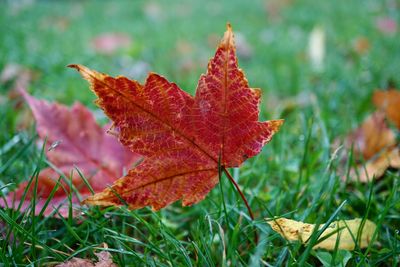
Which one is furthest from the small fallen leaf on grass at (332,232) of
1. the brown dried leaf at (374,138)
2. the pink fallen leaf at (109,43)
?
the pink fallen leaf at (109,43)

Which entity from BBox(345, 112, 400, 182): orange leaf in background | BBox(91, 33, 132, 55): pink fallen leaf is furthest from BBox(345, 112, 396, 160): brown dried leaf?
BBox(91, 33, 132, 55): pink fallen leaf

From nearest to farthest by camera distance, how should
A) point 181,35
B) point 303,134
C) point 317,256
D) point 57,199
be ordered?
point 317,256 → point 57,199 → point 303,134 → point 181,35

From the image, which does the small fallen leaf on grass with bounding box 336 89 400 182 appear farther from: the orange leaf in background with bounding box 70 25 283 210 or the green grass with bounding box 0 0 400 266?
the orange leaf in background with bounding box 70 25 283 210

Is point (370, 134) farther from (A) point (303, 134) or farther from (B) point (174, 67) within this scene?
(B) point (174, 67)

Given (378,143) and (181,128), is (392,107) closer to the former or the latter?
(378,143)

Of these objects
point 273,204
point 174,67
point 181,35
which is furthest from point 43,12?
point 273,204

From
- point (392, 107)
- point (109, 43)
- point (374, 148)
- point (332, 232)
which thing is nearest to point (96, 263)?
point (332, 232)

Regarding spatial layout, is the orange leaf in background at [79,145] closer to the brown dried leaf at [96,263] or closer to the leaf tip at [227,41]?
the brown dried leaf at [96,263]
